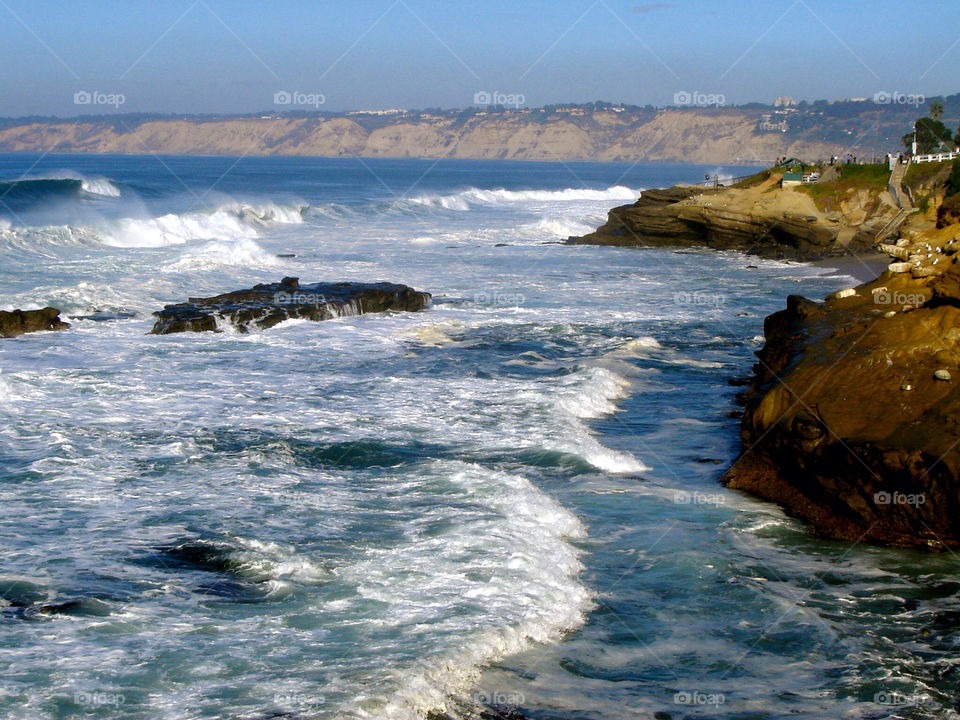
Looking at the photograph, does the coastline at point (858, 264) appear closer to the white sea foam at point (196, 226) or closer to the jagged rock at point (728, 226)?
the jagged rock at point (728, 226)

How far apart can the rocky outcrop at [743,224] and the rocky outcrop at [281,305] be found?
19.7 metres

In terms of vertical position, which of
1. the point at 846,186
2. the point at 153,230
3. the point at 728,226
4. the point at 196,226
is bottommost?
the point at 153,230

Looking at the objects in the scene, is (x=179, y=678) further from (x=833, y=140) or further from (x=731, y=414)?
(x=833, y=140)

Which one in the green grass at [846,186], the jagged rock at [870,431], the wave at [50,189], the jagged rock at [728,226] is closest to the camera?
the jagged rock at [870,431]

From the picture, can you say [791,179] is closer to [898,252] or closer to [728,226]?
[728,226]

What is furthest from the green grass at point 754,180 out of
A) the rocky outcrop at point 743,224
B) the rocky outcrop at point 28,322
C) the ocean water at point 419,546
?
the rocky outcrop at point 28,322

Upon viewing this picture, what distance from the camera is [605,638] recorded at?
8.19 m

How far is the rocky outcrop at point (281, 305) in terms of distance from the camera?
2195cm

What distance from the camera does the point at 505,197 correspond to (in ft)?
294

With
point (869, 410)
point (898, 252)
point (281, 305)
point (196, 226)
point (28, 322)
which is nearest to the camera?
point (869, 410)

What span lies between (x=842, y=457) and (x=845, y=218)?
3178 centimetres

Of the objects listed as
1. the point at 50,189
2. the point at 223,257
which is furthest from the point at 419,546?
the point at 50,189

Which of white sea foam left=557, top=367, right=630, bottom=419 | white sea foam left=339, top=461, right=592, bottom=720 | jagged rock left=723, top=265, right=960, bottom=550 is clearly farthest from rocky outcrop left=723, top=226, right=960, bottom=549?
white sea foam left=339, top=461, right=592, bottom=720

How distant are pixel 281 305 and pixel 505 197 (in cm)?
6759
